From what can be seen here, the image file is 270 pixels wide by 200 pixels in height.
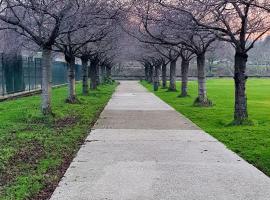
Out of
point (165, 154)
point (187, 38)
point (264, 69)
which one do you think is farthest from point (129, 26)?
point (264, 69)

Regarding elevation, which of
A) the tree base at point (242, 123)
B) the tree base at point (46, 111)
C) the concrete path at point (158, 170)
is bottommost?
the concrete path at point (158, 170)

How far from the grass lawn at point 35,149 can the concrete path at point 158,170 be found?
0.28 meters

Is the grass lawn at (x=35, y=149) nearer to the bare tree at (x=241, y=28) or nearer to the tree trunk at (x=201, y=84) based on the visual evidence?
the bare tree at (x=241, y=28)

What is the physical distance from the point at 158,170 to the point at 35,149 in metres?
3.12

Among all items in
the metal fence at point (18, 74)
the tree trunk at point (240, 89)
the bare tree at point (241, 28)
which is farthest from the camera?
the metal fence at point (18, 74)

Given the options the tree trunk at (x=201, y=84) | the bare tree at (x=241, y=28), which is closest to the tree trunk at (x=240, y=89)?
the bare tree at (x=241, y=28)

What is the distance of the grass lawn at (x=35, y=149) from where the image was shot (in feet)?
23.1

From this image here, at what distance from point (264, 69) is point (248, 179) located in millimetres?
106890

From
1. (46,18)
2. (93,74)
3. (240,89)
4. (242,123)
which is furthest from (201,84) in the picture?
(93,74)

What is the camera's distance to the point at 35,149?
33.2 ft

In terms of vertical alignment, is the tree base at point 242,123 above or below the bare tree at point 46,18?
below

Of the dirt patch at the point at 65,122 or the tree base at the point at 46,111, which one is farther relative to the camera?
the tree base at the point at 46,111

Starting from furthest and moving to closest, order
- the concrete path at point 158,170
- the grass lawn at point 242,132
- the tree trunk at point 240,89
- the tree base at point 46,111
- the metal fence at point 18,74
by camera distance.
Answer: the metal fence at point 18,74, the tree base at point 46,111, the tree trunk at point 240,89, the grass lawn at point 242,132, the concrete path at point 158,170

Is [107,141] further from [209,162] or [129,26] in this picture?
[129,26]
